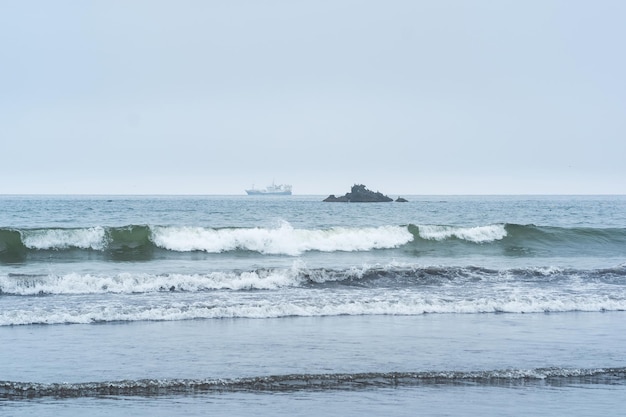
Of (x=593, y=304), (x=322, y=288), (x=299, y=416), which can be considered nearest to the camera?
(x=299, y=416)

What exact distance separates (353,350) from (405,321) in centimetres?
326

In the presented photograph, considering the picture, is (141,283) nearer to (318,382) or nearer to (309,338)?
(309,338)

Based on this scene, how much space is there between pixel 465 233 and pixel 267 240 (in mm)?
9811

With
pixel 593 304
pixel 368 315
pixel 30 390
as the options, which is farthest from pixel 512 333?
pixel 30 390

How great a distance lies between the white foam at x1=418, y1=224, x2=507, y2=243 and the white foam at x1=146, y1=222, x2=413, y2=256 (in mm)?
2560

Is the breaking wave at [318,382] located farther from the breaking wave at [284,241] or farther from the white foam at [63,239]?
the white foam at [63,239]

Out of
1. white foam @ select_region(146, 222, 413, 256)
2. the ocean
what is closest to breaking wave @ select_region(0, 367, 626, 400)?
the ocean

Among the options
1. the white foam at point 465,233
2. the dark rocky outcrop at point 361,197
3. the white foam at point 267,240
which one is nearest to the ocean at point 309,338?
the white foam at point 267,240

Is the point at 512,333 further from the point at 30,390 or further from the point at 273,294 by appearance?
the point at 30,390

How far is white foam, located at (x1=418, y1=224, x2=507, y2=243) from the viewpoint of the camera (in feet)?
114

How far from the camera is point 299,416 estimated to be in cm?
852

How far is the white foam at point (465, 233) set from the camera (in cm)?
3478

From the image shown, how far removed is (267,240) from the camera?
31.1 metres

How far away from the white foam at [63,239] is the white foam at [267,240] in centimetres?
243
